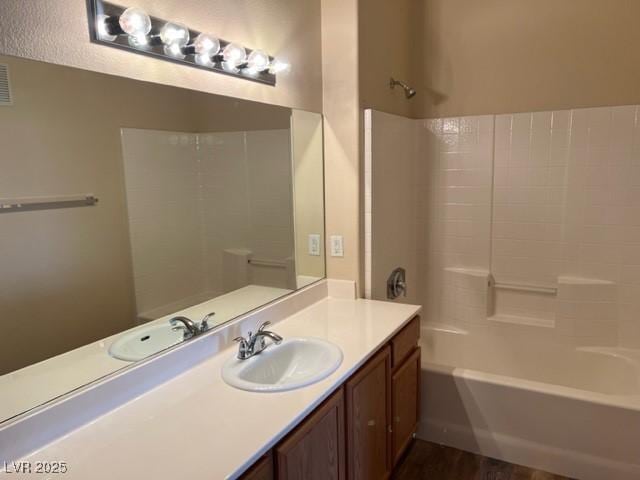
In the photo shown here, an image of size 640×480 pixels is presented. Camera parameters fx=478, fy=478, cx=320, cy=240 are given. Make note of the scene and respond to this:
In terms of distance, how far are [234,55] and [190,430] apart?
1.37m

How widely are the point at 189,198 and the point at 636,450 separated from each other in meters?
2.26

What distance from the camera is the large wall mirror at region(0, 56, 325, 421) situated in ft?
4.22

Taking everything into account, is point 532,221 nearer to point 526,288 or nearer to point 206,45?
point 526,288

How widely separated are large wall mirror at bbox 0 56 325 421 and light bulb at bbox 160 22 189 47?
0.15m

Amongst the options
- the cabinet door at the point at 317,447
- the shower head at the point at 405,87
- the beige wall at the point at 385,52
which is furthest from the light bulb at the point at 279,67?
the cabinet door at the point at 317,447

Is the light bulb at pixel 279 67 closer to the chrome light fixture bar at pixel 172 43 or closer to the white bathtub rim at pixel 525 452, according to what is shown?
the chrome light fixture bar at pixel 172 43

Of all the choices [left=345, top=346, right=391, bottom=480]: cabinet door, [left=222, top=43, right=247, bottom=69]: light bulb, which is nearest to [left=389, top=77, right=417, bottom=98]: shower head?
[left=222, top=43, right=247, bottom=69]: light bulb

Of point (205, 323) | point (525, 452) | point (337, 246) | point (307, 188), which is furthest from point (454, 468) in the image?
point (307, 188)

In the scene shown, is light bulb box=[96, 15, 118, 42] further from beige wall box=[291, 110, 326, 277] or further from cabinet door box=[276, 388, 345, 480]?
cabinet door box=[276, 388, 345, 480]

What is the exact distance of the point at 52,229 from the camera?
4.54 ft

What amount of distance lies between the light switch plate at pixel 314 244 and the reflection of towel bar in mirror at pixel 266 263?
22 cm

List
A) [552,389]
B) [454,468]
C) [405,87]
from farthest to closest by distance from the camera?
[405,87] → [454,468] → [552,389]

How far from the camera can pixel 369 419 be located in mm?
1925

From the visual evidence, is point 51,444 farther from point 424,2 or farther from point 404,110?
point 424,2
